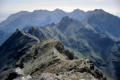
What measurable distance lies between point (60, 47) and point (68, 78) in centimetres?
8116

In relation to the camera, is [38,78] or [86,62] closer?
[38,78]

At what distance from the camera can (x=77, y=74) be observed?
5669cm

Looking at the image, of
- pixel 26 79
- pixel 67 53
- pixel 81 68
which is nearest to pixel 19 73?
pixel 26 79

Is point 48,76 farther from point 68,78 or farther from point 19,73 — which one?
point 19,73

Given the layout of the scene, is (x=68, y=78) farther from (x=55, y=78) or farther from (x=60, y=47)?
(x=60, y=47)

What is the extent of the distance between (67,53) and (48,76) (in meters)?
80.6

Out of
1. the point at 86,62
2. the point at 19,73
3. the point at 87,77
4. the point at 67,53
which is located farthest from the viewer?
the point at 67,53

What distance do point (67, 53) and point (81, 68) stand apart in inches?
2526

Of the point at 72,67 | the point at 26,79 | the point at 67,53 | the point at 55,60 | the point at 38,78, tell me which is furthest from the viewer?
the point at 67,53

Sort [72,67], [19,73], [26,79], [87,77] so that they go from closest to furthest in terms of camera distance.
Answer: [26,79] < [87,77] < [19,73] < [72,67]

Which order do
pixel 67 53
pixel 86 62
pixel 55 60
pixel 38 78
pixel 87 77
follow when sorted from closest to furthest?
pixel 38 78 < pixel 87 77 < pixel 86 62 < pixel 55 60 < pixel 67 53

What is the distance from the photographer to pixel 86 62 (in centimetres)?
7262

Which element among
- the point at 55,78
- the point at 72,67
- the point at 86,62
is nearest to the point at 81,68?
the point at 72,67

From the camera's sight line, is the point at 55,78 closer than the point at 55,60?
Yes
